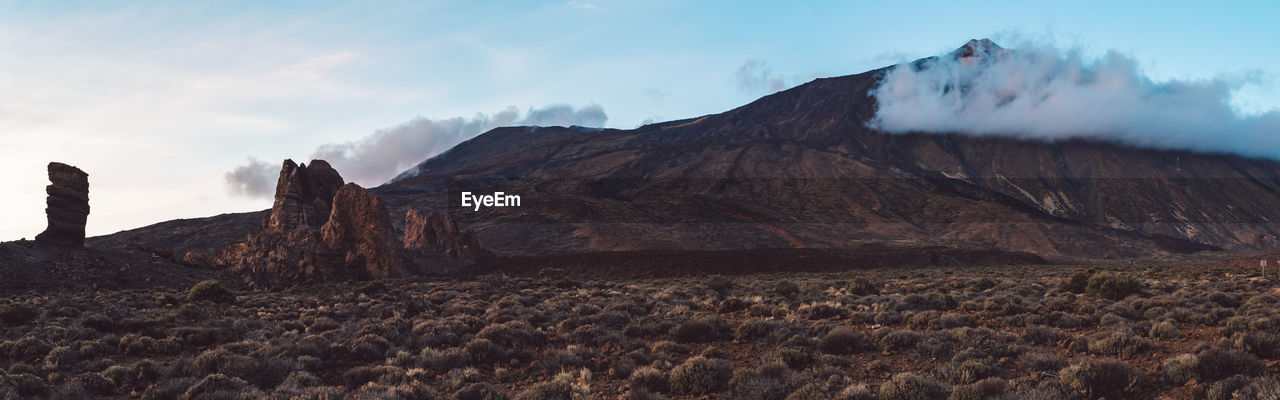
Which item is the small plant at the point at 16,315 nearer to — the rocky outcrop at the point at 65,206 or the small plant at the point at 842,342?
the small plant at the point at 842,342

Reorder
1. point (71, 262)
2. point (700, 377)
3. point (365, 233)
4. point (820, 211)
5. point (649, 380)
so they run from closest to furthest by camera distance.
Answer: point (700, 377) → point (649, 380) → point (71, 262) → point (365, 233) → point (820, 211)

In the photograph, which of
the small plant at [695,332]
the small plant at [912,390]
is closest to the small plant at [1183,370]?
the small plant at [912,390]

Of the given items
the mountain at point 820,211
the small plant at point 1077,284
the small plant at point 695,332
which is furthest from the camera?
the mountain at point 820,211

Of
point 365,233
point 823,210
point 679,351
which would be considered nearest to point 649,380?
point 679,351

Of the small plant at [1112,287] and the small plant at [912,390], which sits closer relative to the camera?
the small plant at [912,390]

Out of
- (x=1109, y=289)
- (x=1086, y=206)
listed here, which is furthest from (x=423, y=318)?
(x=1086, y=206)

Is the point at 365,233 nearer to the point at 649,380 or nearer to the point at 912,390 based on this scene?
the point at 649,380

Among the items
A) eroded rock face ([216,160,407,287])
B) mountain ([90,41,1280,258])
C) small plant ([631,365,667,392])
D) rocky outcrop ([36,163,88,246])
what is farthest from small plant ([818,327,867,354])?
mountain ([90,41,1280,258])
